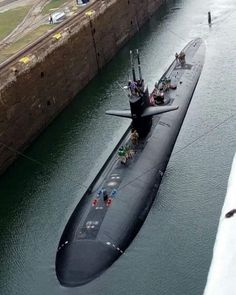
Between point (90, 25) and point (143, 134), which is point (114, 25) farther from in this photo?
point (143, 134)

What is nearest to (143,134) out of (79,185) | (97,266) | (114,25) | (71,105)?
(79,185)

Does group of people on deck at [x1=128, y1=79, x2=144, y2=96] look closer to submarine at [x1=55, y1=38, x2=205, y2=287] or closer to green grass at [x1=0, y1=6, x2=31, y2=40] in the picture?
submarine at [x1=55, y1=38, x2=205, y2=287]

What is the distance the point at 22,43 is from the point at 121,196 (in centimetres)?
2611

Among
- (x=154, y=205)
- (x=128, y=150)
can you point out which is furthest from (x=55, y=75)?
(x=154, y=205)

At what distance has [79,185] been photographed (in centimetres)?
2830

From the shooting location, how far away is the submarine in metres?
19.8

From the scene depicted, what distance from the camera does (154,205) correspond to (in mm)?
24719

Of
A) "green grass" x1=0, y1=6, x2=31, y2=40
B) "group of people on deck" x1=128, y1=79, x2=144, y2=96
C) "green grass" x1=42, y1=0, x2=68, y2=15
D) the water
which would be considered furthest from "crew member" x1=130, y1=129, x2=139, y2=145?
"green grass" x1=42, y1=0, x2=68, y2=15

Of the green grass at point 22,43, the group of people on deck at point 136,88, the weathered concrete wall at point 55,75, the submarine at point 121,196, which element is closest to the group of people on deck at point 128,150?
the submarine at point 121,196

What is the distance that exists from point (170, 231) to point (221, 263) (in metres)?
5.93

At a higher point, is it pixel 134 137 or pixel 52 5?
pixel 134 137

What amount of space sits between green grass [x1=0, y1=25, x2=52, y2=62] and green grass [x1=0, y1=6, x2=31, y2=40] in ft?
10.5

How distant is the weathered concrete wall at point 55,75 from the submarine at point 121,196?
8.30 m

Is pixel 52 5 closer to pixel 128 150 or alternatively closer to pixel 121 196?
pixel 128 150
